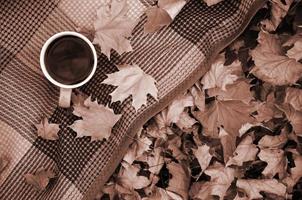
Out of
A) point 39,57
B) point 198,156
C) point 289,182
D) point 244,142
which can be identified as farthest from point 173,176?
point 39,57

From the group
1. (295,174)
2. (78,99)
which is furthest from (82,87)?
(295,174)

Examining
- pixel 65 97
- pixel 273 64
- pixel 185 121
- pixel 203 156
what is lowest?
pixel 203 156

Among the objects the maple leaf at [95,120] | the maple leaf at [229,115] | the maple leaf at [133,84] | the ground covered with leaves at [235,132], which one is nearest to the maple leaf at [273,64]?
the ground covered with leaves at [235,132]

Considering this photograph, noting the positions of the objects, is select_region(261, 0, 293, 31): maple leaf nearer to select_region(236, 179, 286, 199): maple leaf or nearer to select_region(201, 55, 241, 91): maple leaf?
select_region(201, 55, 241, 91): maple leaf

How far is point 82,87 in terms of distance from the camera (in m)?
1.43

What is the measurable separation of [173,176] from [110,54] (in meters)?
0.44

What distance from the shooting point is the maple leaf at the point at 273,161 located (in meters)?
1.40

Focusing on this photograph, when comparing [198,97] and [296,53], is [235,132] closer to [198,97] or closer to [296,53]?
[198,97]

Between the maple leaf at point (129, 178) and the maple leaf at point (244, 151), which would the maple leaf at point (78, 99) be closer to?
the maple leaf at point (129, 178)

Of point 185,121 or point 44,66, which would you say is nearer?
point 44,66

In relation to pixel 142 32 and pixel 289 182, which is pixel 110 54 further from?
pixel 289 182

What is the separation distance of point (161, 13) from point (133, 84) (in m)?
0.23

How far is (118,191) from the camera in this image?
1.45 meters

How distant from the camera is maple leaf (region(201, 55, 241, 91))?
1.42 m
